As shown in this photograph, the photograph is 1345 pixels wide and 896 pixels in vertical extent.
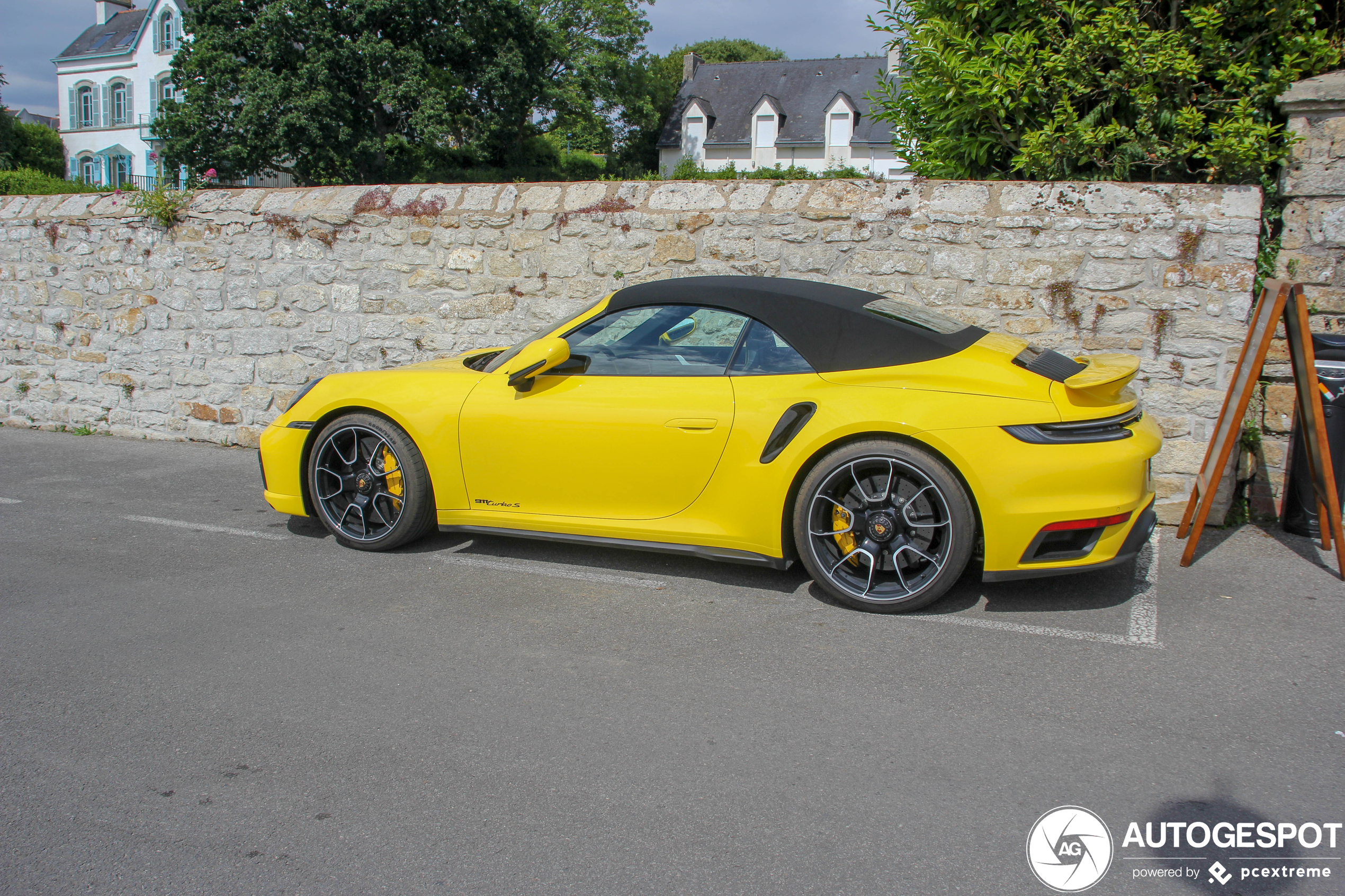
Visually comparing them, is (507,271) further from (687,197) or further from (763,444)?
(763,444)

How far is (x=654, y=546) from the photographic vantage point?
13.8ft

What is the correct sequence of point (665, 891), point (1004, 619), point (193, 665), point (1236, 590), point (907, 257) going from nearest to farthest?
point (665, 891), point (193, 665), point (1004, 619), point (1236, 590), point (907, 257)

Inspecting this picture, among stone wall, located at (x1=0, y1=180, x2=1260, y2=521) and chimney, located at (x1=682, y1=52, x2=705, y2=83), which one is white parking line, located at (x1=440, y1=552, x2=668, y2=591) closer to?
stone wall, located at (x1=0, y1=180, x2=1260, y2=521)

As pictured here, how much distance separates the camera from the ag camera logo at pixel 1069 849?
2188 millimetres

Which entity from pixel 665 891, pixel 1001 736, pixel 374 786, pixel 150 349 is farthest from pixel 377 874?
pixel 150 349

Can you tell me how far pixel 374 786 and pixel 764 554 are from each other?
1994 mm

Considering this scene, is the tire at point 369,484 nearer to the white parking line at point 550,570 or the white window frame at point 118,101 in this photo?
the white parking line at point 550,570

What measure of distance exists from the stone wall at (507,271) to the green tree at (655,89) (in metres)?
41.2

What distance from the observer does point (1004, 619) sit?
3850 mm

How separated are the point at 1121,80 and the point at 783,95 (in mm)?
53780

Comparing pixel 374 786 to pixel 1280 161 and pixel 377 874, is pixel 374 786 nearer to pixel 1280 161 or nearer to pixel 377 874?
pixel 377 874

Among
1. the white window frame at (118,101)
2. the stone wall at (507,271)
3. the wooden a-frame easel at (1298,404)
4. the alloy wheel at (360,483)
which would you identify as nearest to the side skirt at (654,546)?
the alloy wheel at (360,483)

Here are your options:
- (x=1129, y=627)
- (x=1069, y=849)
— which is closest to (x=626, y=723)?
(x=1069, y=849)

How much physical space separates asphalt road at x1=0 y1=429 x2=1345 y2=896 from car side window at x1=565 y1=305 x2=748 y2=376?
1.02 meters
